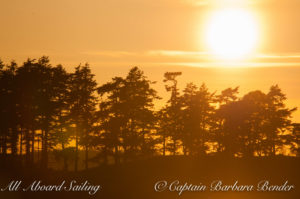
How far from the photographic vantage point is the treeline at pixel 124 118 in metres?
78.4

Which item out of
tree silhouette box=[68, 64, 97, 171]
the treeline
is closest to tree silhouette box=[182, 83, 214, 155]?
the treeline

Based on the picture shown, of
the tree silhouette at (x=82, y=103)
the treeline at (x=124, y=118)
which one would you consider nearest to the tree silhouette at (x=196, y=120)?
the treeline at (x=124, y=118)

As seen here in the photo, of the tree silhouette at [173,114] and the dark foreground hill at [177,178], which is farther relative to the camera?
the tree silhouette at [173,114]

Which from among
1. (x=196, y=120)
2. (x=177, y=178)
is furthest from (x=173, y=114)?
(x=177, y=178)

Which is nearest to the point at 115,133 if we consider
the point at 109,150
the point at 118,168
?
the point at 109,150

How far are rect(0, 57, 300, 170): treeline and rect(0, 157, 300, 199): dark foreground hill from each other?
701 cm
